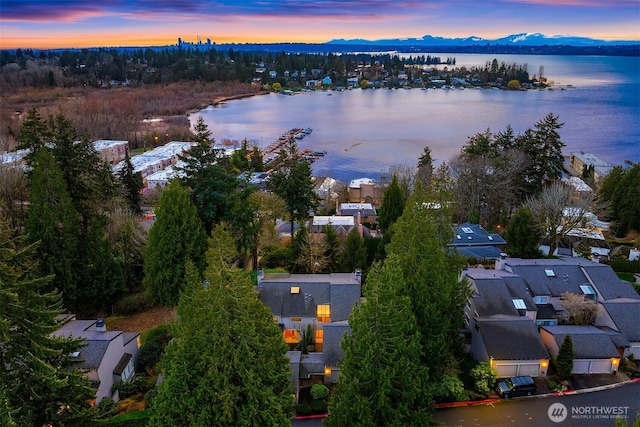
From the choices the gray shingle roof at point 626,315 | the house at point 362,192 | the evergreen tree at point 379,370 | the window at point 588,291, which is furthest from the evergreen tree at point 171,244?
the house at point 362,192

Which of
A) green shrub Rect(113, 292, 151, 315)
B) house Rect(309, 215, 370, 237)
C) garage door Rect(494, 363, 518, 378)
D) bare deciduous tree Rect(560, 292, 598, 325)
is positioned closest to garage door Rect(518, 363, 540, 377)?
garage door Rect(494, 363, 518, 378)

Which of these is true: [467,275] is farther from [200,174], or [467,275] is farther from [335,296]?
[200,174]

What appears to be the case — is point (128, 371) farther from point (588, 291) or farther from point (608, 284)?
point (608, 284)

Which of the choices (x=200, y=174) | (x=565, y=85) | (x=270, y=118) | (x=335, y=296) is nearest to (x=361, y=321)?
(x=335, y=296)

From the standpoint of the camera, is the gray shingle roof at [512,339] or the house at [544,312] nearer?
the gray shingle roof at [512,339]

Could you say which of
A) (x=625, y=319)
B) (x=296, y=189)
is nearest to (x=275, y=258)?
(x=296, y=189)

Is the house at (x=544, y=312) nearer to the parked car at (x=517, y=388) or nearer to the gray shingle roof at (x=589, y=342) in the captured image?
the gray shingle roof at (x=589, y=342)
